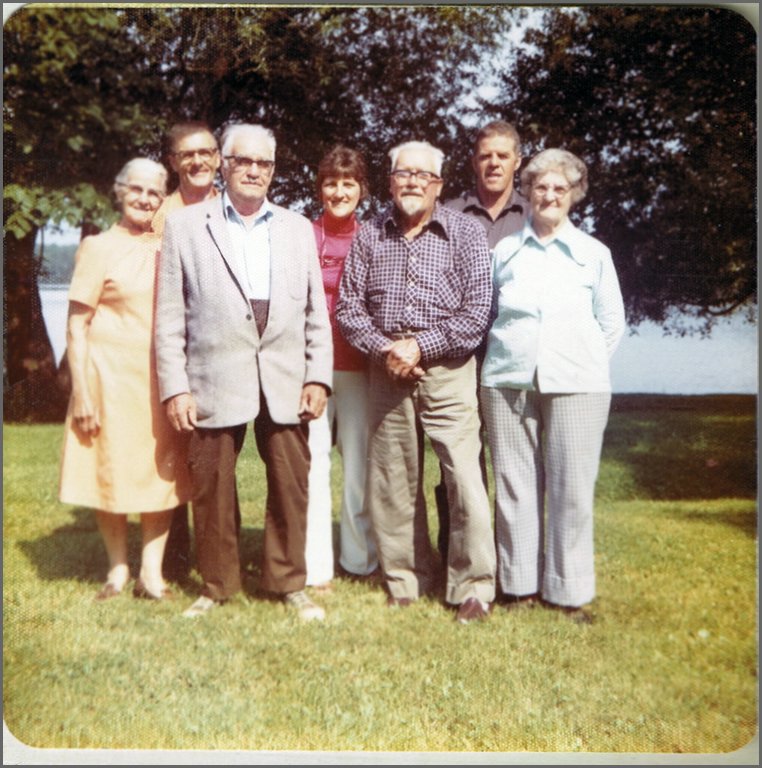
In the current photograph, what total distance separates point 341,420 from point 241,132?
113 centimetres

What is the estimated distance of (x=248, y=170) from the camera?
136 inches

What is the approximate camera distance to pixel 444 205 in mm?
3547

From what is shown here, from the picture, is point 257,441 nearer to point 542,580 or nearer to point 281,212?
point 281,212

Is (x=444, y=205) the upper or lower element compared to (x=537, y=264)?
upper

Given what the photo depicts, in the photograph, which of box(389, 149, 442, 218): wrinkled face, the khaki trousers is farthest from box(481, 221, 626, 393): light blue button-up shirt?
box(389, 149, 442, 218): wrinkled face

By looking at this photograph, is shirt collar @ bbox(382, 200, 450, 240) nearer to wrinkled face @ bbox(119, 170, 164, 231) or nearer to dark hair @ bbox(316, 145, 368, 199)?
dark hair @ bbox(316, 145, 368, 199)

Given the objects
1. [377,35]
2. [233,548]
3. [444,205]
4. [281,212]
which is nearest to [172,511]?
[233,548]

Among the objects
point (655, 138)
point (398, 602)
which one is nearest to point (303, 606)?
point (398, 602)

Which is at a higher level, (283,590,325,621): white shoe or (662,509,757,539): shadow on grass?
(662,509,757,539): shadow on grass

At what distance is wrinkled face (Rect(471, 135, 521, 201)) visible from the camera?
3.44 metres

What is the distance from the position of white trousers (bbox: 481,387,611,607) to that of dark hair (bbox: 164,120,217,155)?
4.53 feet

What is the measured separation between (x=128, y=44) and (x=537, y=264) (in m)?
1.64

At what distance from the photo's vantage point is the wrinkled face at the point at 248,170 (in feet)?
11.3

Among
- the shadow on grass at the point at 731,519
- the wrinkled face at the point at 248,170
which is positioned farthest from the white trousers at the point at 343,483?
the shadow on grass at the point at 731,519
